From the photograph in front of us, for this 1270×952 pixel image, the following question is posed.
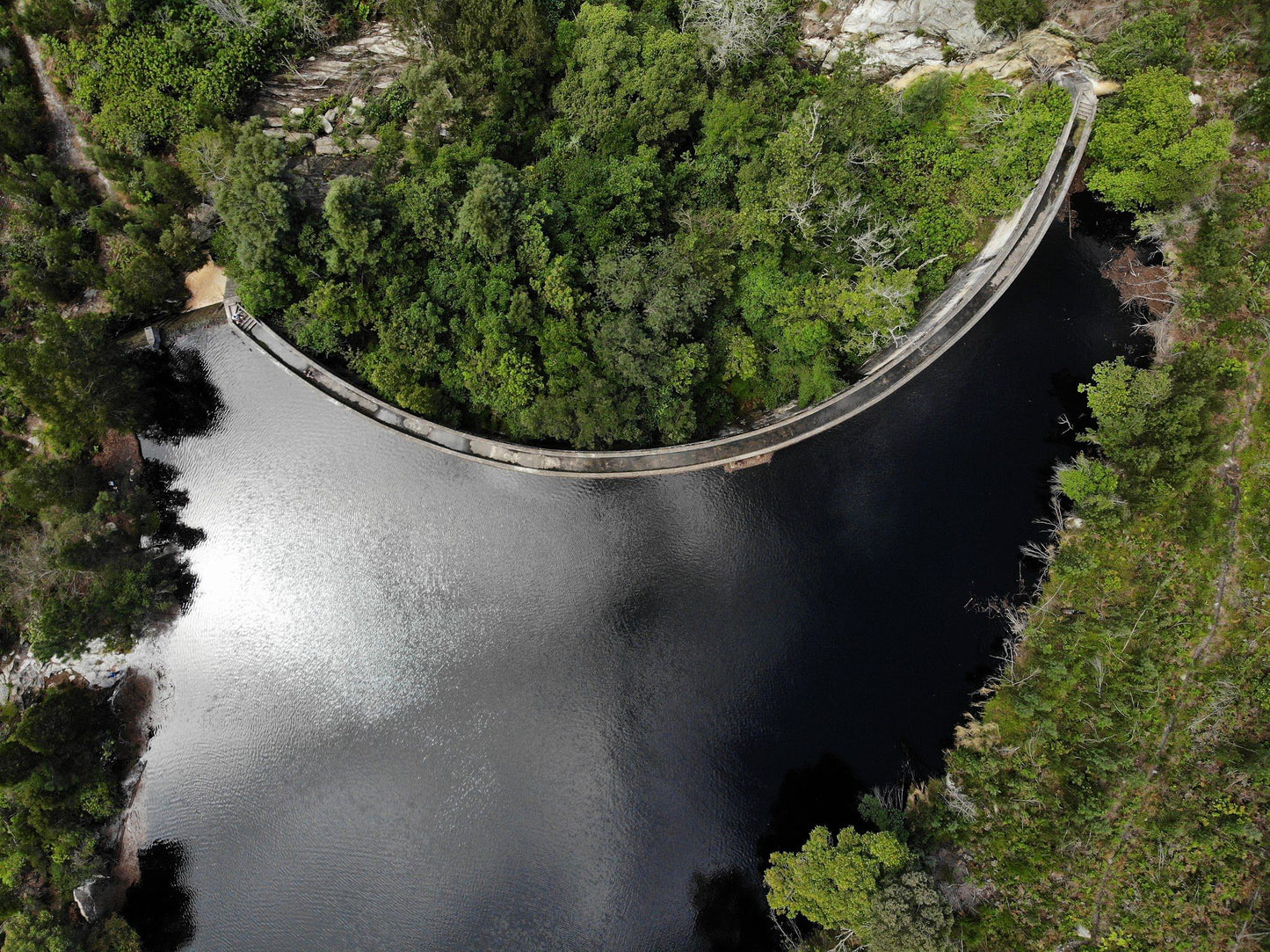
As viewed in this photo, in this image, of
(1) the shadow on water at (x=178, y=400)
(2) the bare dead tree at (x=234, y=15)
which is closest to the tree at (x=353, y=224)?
(1) the shadow on water at (x=178, y=400)

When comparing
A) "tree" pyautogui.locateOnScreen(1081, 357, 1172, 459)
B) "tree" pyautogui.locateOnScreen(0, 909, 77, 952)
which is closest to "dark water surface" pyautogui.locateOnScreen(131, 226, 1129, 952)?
"tree" pyautogui.locateOnScreen(1081, 357, 1172, 459)

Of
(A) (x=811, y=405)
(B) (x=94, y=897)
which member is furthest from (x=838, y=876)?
(B) (x=94, y=897)

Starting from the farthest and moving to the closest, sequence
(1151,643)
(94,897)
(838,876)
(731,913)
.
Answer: (94,897) → (731,913) → (1151,643) → (838,876)

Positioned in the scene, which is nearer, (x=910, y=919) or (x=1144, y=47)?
(x=910, y=919)

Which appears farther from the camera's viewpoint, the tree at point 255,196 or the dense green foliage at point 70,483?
the dense green foliage at point 70,483

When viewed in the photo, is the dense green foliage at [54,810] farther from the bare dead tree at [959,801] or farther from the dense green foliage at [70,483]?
the bare dead tree at [959,801]

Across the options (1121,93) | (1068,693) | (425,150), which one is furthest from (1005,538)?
(425,150)

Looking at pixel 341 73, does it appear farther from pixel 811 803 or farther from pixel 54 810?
pixel 811 803
